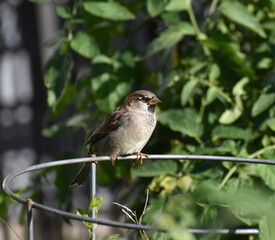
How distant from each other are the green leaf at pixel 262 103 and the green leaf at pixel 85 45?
726 millimetres

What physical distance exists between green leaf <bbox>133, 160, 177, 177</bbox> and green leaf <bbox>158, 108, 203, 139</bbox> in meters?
0.17

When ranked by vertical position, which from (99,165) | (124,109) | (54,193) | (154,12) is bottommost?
(54,193)

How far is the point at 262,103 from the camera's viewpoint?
214cm

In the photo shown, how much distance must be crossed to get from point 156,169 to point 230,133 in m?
0.34

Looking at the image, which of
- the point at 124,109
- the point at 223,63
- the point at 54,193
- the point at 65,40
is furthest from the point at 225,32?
the point at 54,193

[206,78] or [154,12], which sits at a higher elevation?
[154,12]

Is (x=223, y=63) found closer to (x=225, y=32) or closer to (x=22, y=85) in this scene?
(x=225, y=32)

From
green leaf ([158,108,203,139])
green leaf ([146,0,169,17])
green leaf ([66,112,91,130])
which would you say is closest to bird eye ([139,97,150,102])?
green leaf ([158,108,203,139])

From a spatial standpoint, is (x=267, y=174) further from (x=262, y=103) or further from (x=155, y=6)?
(x=155, y=6)

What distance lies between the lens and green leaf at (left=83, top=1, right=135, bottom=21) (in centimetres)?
227

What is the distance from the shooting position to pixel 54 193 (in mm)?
4559

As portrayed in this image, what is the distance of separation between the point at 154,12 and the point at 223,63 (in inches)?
13.9

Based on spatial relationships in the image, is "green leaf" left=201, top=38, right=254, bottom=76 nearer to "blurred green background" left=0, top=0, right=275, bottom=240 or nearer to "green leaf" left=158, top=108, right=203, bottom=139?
"blurred green background" left=0, top=0, right=275, bottom=240

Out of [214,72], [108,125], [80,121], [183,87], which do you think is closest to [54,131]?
[80,121]
